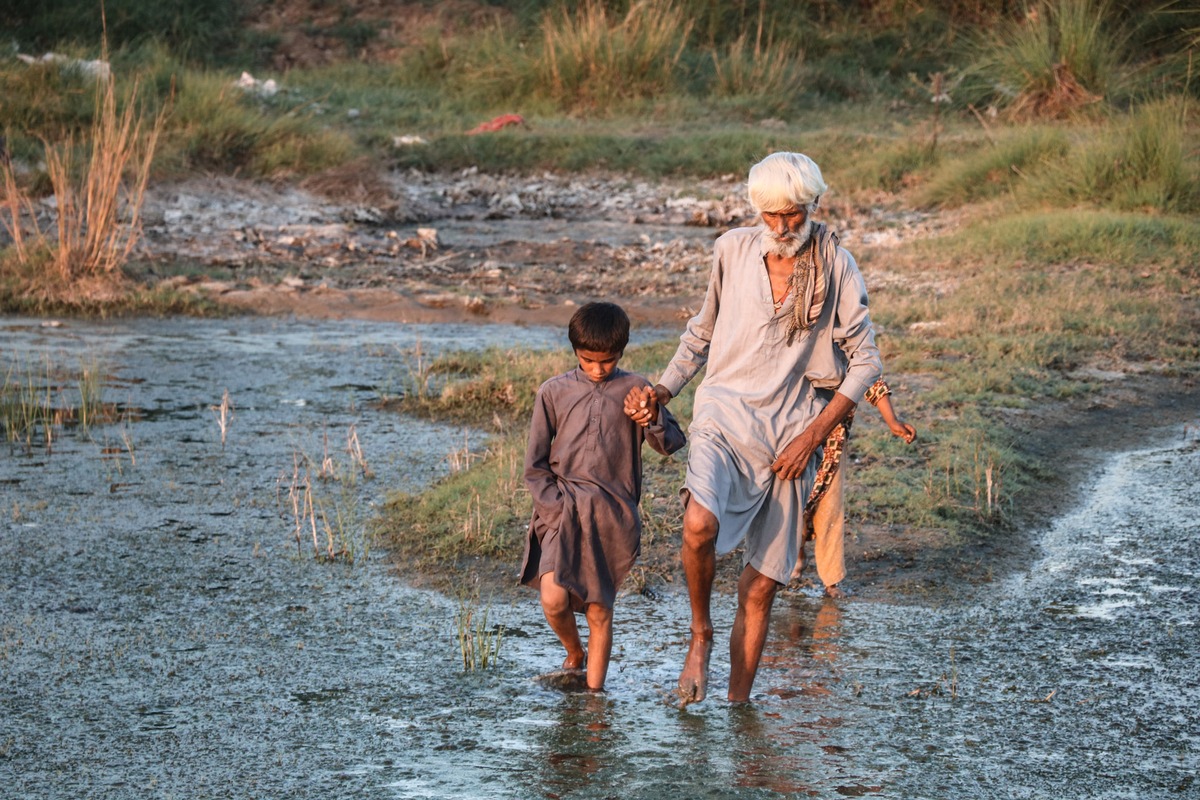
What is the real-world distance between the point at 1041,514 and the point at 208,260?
834 cm

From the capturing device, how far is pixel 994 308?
9391 millimetres

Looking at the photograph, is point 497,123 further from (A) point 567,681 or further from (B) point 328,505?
(A) point 567,681

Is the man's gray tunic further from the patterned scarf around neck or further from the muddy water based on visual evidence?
the muddy water

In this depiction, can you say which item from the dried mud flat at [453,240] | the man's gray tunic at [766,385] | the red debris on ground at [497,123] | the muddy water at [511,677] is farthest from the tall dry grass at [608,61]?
the man's gray tunic at [766,385]

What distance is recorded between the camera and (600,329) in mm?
3635

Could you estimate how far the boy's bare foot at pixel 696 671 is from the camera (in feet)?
12.6

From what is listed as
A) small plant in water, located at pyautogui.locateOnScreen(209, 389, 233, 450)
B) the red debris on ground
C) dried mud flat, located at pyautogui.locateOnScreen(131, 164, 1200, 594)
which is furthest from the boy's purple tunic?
the red debris on ground

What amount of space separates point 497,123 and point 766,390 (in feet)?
47.6

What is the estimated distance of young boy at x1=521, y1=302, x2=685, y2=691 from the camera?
147 inches

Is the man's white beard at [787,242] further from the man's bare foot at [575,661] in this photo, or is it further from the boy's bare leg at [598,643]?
the man's bare foot at [575,661]

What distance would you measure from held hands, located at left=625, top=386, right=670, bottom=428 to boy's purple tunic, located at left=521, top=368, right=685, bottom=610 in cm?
8

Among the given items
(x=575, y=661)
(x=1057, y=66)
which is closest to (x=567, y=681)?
(x=575, y=661)

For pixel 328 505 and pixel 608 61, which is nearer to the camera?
pixel 328 505

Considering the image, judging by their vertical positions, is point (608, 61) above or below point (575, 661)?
above
